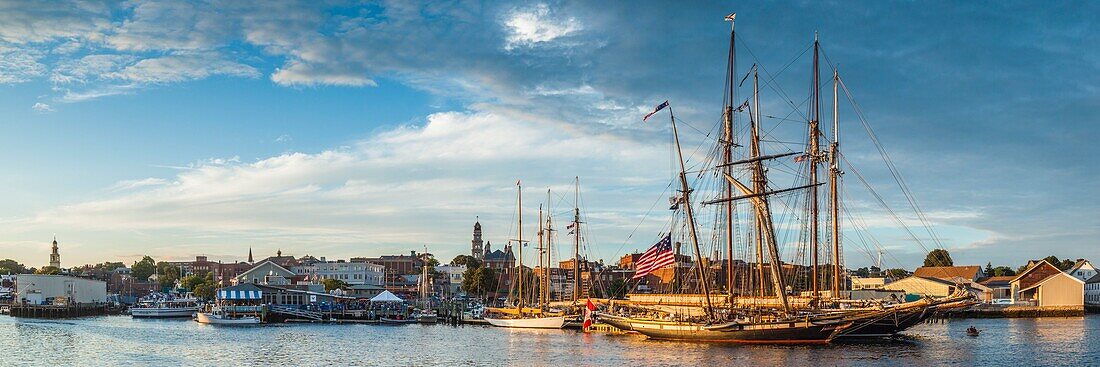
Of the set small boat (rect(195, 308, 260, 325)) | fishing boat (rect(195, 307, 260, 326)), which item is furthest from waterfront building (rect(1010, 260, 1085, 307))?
fishing boat (rect(195, 307, 260, 326))

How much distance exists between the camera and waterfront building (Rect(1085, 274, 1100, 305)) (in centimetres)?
16438

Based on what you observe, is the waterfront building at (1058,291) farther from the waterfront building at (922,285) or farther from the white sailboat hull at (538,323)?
the white sailboat hull at (538,323)

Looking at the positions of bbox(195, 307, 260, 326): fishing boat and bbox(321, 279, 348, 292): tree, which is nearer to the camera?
bbox(195, 307, 260, 326): fishing boat

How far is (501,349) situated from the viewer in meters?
77.8

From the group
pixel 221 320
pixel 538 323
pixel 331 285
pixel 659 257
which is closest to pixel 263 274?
pixel 331 285

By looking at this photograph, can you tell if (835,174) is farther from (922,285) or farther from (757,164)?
(922,285)

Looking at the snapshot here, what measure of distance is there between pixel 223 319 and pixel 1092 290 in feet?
459

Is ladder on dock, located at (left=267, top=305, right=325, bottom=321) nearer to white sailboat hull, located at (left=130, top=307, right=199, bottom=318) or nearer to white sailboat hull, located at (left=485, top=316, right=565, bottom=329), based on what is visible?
white sailboat hull, located at (left=130, top=307, right=199, bottom=318)

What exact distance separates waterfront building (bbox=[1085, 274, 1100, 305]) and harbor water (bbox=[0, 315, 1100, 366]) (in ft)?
221

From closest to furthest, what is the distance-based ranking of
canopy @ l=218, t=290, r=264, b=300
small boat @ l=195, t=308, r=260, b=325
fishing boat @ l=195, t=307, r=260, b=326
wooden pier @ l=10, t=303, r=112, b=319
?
1. small boat @ l=195, t=308, r=260, b=325
2. fishing boat @ l=195, t=307, r=260, b=326
3. canopy @ l=218, t=290, r=264, b=300
4. wooden pier @ l=10, t=303, r=112, b=319

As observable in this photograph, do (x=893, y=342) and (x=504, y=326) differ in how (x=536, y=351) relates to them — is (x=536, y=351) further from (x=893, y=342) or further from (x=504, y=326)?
(x=504, y=326)

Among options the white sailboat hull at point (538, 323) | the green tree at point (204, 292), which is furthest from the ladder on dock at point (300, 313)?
the green tree at point (204, 292)

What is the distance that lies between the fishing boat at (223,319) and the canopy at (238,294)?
11.7 feet

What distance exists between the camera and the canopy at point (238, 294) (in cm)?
13225
